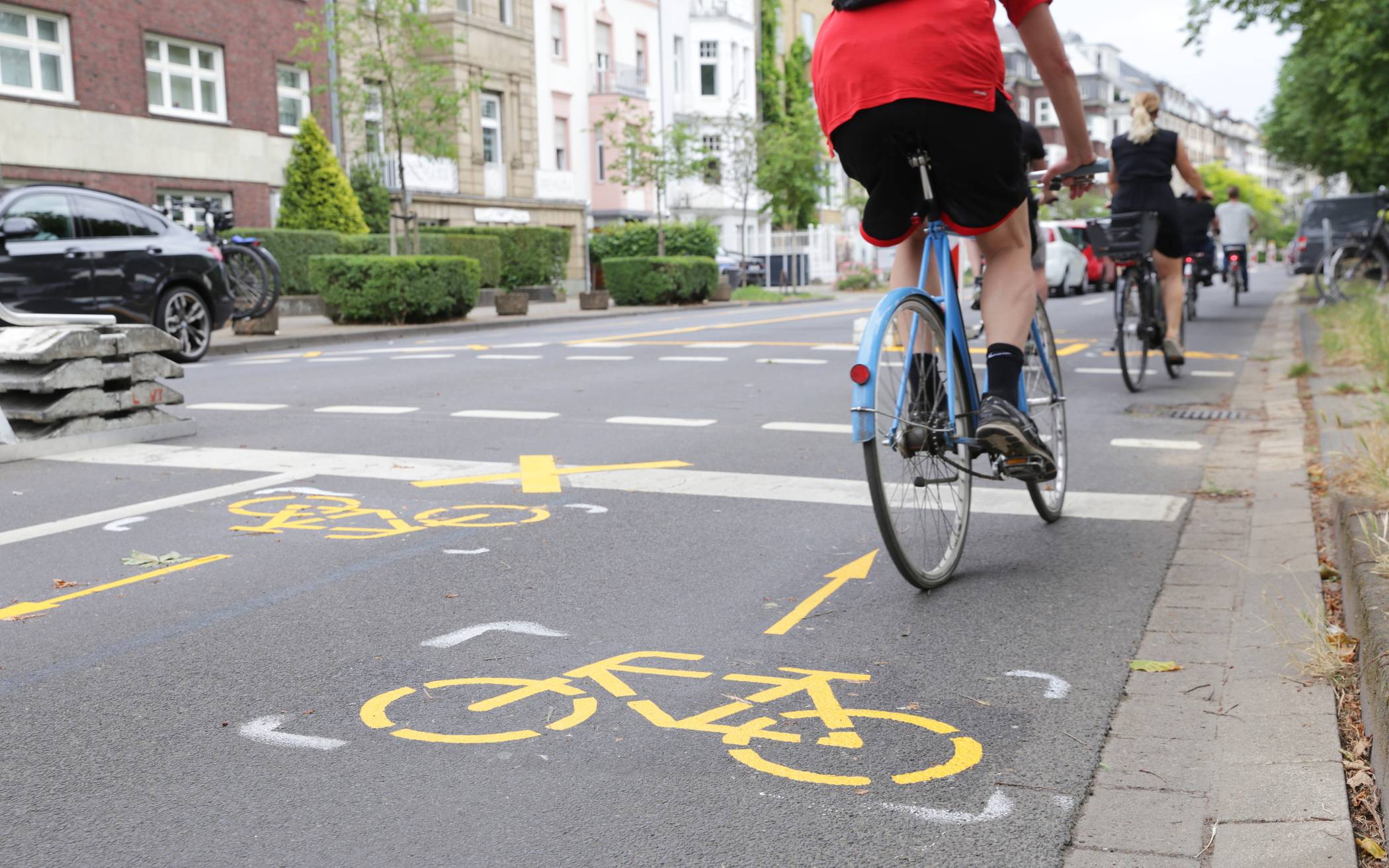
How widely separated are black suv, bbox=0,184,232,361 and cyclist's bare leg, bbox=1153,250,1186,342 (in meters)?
9.44

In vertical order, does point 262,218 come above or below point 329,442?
above

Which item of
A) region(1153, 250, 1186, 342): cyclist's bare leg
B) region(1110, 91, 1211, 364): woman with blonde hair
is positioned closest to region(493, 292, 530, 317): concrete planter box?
region(1110, 91, 1211, 364): woman with blonde hair

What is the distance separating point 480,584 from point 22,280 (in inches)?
429

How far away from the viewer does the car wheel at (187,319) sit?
48.9ft

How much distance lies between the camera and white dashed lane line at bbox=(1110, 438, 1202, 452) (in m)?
7.57

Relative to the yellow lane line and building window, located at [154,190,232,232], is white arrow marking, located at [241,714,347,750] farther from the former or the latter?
building window, located at [154,190,232,232]

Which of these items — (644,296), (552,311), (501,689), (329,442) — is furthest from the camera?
(644,296)

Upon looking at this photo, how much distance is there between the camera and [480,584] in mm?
4531

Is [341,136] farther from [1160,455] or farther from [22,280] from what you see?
[1160,455]

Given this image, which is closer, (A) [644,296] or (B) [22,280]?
(B) [22,280]

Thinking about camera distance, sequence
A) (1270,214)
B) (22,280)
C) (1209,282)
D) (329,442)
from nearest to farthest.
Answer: (329,442)
(22,280)
(1209,282)
(1270,214)

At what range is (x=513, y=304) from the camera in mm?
26578

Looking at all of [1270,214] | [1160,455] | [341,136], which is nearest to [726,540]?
[1160,455]

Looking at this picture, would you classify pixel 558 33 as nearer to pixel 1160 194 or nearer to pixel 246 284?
pixel 246 284
